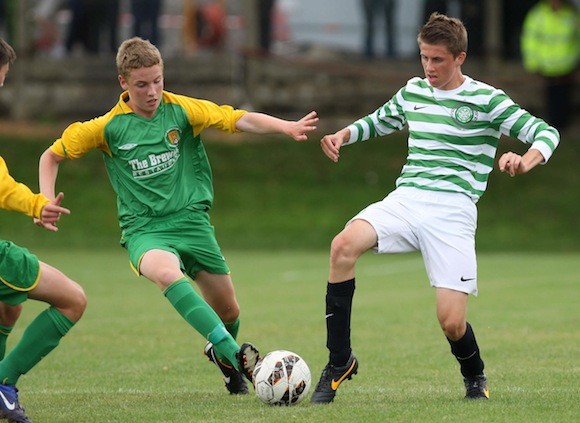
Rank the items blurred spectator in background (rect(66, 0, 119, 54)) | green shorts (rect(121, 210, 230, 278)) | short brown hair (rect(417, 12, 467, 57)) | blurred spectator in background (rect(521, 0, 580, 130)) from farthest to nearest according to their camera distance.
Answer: blurred spectator in background (rect(66, 0, 119, 54))
blurred spectator in background (rect(521, 0, 580, 130))
green shorts (rect(121, 210, 230, 278))
short brown hair (rect(417, 12, 467, 57))

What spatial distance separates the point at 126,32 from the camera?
83.0 feet

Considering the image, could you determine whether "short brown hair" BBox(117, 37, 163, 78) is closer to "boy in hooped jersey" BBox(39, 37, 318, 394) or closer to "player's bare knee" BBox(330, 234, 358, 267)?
"boy in hooped jersey" BBox(39, 37, 318, 394)

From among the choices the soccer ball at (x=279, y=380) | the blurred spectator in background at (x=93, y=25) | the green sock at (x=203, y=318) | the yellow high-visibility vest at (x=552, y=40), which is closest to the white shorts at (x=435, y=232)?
the soccer ball at (x=279, y=380)

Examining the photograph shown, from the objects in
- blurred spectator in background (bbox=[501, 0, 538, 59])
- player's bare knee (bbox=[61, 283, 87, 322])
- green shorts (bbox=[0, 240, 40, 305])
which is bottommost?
blurred spectator in background (bbox=[501, 0, 538, 59])

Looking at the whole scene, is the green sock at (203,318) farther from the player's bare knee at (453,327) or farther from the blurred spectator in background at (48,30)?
the blurred spectator in background at (48,30)

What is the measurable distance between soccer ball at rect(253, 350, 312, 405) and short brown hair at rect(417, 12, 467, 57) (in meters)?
1.98

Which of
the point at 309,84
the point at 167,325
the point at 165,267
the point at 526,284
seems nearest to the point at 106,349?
the point at 167,325

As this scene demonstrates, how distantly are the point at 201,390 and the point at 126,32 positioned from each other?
719 inches

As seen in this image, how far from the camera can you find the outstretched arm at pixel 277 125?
7336 mm

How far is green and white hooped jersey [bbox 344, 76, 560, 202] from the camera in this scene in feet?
23.4

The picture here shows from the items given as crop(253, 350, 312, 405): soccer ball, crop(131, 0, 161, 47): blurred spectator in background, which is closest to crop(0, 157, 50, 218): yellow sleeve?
crop(253, 350, 312, 405): soccer ball

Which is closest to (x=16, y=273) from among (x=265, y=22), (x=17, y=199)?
(x=17, y=199)

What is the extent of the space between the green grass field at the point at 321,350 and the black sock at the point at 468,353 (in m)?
0.20

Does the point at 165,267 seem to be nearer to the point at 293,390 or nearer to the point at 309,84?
the point at 293,390
